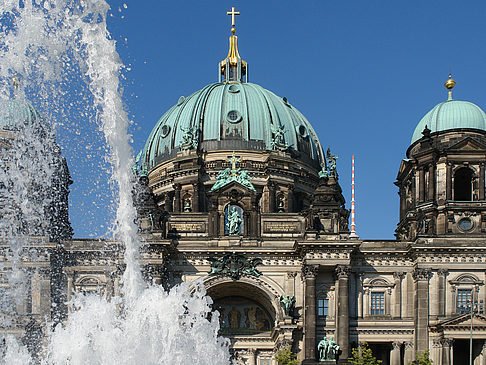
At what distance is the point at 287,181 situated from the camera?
77.6m

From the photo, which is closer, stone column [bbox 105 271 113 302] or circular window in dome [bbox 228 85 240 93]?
stone column [bbox 105 271 113 302]

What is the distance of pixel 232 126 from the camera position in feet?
263

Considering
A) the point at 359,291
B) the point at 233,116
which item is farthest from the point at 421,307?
the point at 233,116

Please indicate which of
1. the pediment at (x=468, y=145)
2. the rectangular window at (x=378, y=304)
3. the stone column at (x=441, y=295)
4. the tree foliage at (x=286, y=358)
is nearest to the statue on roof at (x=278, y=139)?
the pediment at (x=468, y=145)

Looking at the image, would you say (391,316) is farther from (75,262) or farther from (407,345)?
(75,262)

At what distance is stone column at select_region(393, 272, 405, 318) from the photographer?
67.2m

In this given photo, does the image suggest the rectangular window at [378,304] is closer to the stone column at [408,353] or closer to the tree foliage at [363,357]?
the stone column at [408,353]

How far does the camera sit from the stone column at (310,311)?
64.8 m

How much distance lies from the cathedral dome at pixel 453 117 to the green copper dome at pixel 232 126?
13.3 meters

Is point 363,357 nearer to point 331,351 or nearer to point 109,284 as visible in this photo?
point 331,351

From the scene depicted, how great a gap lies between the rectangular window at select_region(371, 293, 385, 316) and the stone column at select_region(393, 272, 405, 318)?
38.3 inches

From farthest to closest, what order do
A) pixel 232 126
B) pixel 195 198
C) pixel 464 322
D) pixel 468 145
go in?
pixel 232 126, pixel 195 198, pixel 468 145, pixel 464 322

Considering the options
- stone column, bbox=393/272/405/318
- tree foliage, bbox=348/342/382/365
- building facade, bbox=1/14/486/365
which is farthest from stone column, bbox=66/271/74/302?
stone column, bbox=393/272/405/318

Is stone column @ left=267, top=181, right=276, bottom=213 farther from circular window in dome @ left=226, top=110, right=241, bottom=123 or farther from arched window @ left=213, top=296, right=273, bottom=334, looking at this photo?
arched window @ left=213, top=296, right=273, bottom=334
